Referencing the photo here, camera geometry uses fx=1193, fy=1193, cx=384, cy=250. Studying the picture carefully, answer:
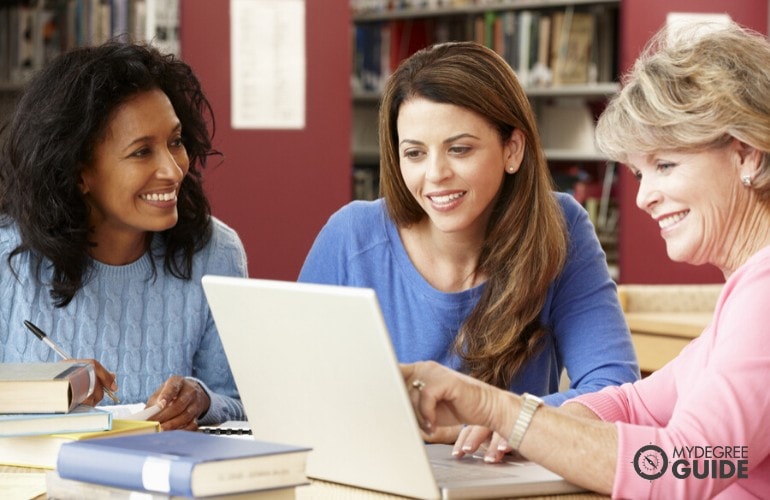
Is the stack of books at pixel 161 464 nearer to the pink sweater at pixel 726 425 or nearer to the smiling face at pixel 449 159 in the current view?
the pink sweater at pixel 726 425

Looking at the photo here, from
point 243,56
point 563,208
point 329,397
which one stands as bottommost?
point 329,397

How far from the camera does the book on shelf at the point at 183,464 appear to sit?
1.25 meters

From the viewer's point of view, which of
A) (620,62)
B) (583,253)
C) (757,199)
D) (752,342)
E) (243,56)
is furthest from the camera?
(620,62)

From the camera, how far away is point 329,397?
1.47 metres

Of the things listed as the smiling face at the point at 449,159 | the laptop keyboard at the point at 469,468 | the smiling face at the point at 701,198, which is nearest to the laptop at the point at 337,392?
the laptop keyboard at the point at 469,468

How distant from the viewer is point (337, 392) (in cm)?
145

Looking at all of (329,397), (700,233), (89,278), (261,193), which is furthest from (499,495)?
(261,193)

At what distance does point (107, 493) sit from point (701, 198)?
0.84 metres

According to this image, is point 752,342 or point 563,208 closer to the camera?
point 752,342

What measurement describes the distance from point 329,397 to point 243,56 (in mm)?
3357

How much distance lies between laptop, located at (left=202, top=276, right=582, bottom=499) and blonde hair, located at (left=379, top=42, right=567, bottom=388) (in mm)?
496

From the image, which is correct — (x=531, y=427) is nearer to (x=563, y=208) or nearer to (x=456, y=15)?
(x=563, y=208)

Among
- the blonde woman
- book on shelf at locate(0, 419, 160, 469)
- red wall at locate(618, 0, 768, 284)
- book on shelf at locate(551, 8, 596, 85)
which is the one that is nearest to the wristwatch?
the blonde woman

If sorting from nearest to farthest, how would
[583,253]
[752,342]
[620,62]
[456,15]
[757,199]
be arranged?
[752,342]
[757,199]
[583,253]
[620,62]
[456,15]
